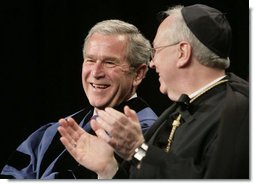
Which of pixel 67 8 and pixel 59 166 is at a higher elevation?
pixel 67 8

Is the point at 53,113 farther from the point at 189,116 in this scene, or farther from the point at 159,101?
the point at 189,116

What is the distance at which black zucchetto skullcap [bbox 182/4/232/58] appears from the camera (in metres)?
2.22

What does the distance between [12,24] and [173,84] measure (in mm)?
822

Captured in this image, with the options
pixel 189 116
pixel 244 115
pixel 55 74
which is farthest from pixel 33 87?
pixel 244 115

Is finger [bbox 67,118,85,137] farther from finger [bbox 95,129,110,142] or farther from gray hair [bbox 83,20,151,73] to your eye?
gray hair [bbox 83,20,151,73]

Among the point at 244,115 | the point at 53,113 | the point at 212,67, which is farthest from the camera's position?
the point at 53,113


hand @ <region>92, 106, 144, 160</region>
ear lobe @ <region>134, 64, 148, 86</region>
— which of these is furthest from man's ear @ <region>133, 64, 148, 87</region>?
hand @ <region>92, 106, 144, 160</region>

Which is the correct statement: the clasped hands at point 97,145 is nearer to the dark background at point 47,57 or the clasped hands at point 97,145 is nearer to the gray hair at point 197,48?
the dark background at point 47,57

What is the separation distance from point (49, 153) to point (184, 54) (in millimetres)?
784

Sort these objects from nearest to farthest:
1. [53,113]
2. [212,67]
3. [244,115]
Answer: [244,115] → [212,67] → [53,113]

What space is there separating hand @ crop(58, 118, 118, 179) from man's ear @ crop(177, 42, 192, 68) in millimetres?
477

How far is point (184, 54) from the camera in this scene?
2.23m

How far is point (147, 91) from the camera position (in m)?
2.38

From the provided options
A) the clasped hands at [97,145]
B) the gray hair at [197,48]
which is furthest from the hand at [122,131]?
the gray hair at [197,48]
